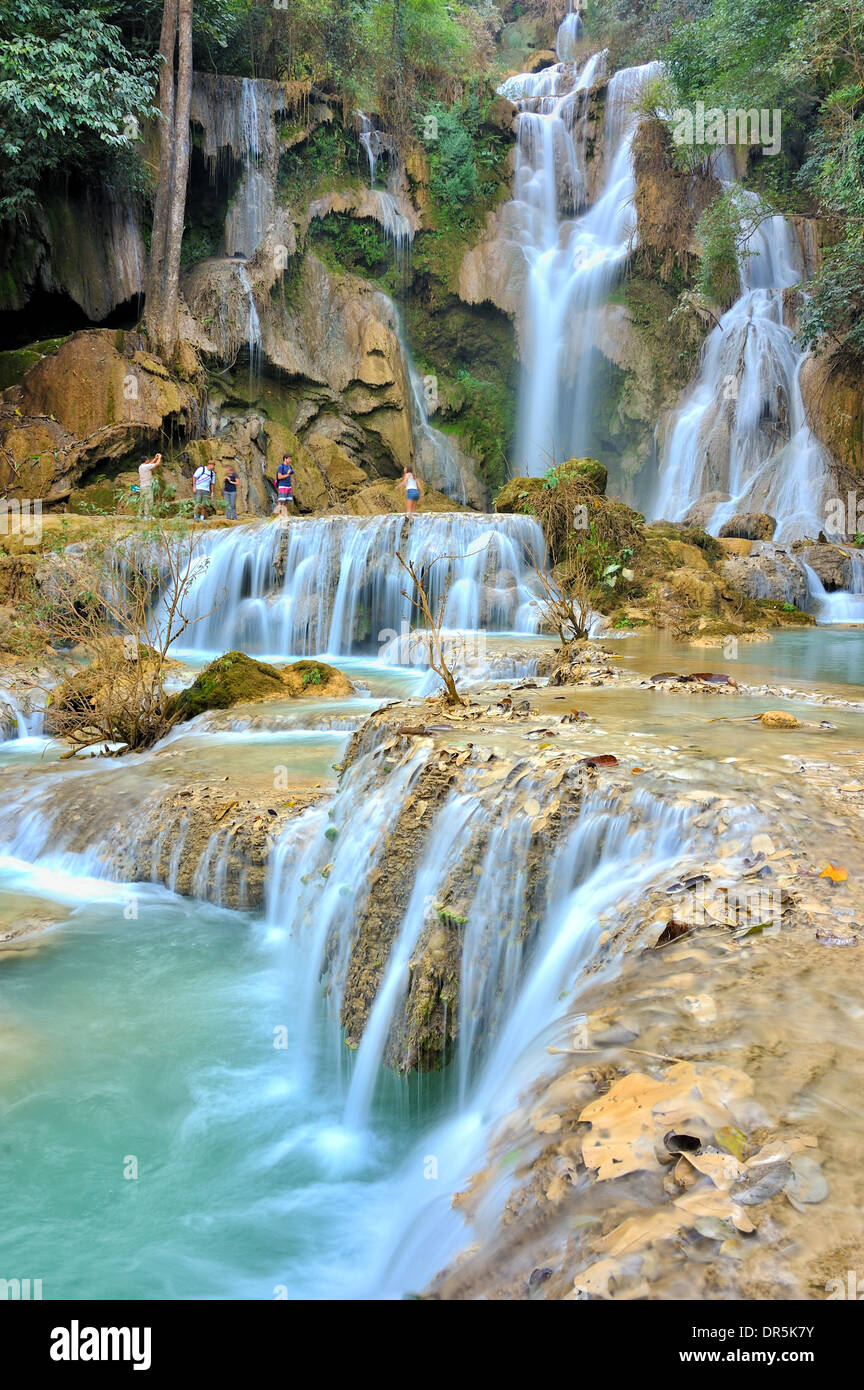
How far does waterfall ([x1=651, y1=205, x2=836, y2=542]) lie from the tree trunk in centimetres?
1273

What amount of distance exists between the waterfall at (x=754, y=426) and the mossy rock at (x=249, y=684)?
42.0 ft

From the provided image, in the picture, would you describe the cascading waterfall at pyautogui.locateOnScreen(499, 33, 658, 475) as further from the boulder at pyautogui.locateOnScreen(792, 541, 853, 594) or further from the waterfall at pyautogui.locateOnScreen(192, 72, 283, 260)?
the boulder at pyautogui.locateOnScreen(792, 541, 853, 594)

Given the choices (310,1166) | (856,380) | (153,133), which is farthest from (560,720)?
(153,133)

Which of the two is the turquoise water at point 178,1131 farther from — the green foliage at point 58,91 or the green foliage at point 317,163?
the green foliage at point 317,163

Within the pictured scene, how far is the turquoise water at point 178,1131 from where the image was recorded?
9.98 ft

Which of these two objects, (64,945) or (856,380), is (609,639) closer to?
(64,945)

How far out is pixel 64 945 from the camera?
5.34 m

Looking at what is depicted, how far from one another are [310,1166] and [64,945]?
2.46m

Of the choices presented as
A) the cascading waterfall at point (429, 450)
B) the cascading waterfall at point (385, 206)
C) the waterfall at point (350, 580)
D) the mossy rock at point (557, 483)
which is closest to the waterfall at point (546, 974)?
the waterfall at point (350, 580)

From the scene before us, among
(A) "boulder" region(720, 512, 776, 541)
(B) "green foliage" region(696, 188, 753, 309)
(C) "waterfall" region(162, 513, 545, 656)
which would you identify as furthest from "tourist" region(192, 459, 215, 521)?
(B) "green foliage" region(696, 188, 753, 309)

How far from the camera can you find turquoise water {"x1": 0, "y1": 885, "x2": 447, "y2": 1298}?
3.04m
